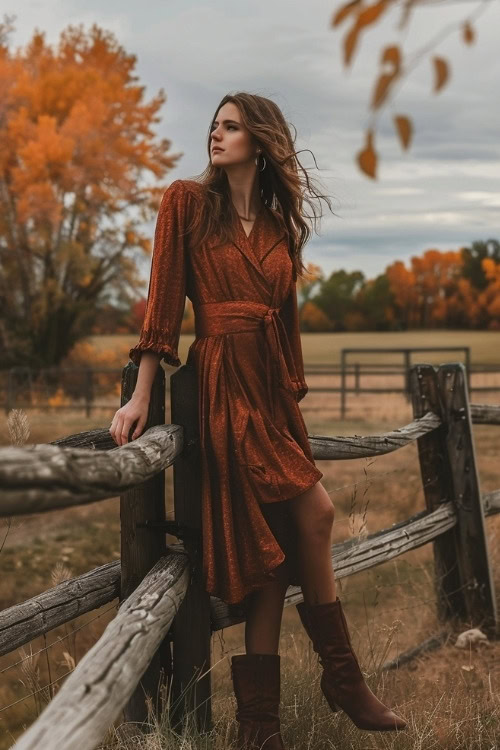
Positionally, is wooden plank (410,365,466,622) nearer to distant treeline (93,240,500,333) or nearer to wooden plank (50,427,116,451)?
wooden plank (50,427,116,451)

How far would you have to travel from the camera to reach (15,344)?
2045 centimetres

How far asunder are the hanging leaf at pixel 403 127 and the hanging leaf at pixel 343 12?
13cm

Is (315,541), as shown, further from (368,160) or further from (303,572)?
(368,160)

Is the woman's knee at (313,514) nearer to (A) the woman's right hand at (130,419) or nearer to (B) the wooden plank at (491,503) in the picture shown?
(A) the woman's right hand at (130,419)

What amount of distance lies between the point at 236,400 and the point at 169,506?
248 inches

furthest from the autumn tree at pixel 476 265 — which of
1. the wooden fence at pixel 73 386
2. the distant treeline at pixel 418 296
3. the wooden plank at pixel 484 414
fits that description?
the wooden plank at pixel 484 414

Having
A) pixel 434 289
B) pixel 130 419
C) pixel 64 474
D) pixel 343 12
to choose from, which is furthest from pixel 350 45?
pixel 434 289

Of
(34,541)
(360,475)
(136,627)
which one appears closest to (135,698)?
(136,627)

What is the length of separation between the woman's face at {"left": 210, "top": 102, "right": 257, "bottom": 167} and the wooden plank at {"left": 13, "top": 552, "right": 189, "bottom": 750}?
3.93 feet

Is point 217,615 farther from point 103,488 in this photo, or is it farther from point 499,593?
point 499,593

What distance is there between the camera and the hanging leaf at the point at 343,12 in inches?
42.6

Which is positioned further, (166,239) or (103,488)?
(166,239)

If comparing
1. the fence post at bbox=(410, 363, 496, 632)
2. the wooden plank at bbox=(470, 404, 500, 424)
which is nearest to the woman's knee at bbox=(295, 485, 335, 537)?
the fence post at bbox=(410, 363, 496, 632)

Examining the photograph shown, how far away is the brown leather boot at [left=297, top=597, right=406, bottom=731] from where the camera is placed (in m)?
2.83
